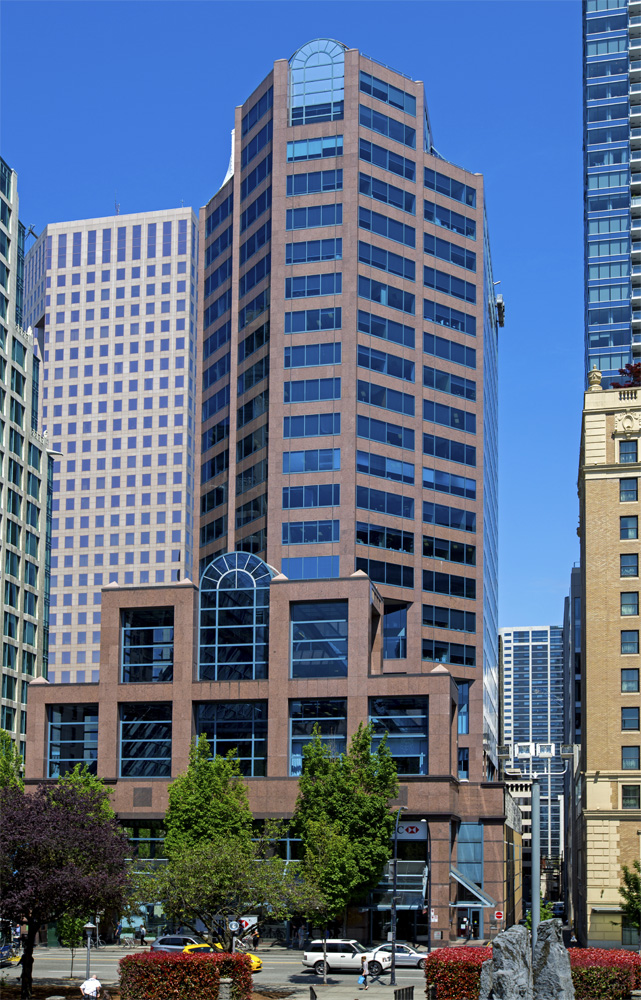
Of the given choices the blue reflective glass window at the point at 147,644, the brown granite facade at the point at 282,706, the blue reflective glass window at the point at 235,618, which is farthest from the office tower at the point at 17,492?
the blue reflective glass window at the point at 235,618

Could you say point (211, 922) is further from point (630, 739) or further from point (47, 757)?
point (630, 739)

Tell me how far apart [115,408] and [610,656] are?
95.0 m

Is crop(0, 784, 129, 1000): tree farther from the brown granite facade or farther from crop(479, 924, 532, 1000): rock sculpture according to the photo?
the brown granite facade

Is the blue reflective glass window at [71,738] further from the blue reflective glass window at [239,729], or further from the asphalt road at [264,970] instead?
the asphalt road at [264,970]

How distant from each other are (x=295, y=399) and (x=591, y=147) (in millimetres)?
77362

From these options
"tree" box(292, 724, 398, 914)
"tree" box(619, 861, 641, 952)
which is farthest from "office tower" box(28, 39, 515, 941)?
"tree" box(619, 861, 641, 952)

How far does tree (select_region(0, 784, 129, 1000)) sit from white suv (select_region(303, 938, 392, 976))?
579 inches

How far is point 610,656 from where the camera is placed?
85.1 metres

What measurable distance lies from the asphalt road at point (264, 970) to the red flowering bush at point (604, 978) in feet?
46.0

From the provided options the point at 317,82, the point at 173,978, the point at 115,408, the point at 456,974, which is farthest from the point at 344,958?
the point at 115,408

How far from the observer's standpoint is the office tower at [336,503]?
7781 centimetres

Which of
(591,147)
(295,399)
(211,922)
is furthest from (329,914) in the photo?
(591,147)

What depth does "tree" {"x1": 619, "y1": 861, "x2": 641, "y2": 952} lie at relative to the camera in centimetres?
7694

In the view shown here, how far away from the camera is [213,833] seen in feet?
222
